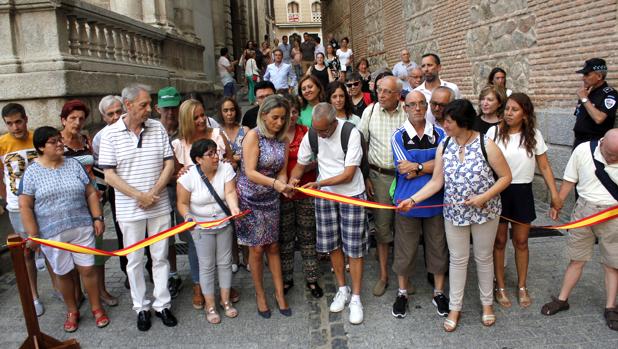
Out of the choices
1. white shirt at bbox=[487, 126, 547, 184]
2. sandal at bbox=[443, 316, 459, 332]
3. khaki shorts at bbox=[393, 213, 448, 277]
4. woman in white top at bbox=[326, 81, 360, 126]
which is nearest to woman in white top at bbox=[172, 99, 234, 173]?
woman in white top at bbox=[326, 81, 360, 126]

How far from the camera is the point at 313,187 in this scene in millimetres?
4207

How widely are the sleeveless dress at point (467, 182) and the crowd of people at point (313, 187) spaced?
0.4 inches

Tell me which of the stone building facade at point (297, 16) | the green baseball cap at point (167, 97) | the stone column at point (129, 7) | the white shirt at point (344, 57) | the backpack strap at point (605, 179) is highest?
the stone building facade at point (297, 16)

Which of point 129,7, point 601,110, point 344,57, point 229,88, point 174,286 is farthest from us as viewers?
point 229,88

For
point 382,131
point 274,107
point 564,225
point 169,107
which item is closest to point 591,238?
point 564,225

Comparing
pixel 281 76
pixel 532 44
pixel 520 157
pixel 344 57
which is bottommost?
pixel 520 157

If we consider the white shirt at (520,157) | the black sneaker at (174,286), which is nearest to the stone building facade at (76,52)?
the black sneaker at (174,286)

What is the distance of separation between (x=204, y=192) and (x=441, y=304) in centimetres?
231

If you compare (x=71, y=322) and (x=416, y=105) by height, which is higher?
(x=416, y=105)

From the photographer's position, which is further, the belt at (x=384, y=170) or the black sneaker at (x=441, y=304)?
the belt at (x=384, y=170)

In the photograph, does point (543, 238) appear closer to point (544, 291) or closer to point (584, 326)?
point (544, 291)

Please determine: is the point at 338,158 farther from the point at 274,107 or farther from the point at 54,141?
the point at 54,141

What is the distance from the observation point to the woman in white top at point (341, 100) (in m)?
5.01

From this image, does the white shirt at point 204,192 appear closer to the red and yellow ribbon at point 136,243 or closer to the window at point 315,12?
the red and yellow ribbon at point 136,243
